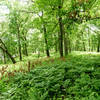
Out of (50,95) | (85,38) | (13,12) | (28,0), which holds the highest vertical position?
(28,0)

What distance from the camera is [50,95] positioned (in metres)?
3.03

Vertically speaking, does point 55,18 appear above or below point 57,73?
above

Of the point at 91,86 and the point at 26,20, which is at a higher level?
the point at 26,20

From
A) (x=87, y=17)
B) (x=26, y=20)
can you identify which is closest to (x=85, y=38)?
(x=26, y=20)

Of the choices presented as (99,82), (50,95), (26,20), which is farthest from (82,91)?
(26,20)

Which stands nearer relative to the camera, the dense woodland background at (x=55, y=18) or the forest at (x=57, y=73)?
the forest at (x=57, y=73)

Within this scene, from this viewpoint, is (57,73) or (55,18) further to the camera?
(55,18)

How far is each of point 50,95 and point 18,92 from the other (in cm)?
112

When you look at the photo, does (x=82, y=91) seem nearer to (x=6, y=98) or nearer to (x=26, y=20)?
(x=6, y=98)

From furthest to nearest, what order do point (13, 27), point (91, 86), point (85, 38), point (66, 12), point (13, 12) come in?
point (85, 38) → point (13, 27) → point (13, 12) → point (66, 12) → point (91, 86)

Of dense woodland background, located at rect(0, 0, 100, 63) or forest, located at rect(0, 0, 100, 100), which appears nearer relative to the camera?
forest, located at rect(0, 0, 100, 100)

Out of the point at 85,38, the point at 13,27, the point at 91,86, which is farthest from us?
the point at 85,38

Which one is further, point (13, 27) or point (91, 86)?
point (13, 27)

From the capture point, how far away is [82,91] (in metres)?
2.75
